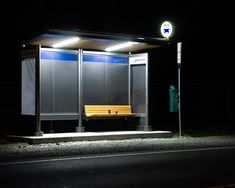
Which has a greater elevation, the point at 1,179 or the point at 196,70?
the point at 196,70

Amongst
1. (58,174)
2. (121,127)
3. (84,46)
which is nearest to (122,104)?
(121,127)

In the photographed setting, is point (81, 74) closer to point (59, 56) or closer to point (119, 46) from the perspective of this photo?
point (59, 56)

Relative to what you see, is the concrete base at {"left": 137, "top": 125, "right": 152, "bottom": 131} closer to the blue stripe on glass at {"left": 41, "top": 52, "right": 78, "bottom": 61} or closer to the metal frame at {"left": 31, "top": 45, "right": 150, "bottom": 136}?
the metal frame at {"left": 31, "top": 45, "right": 150, "bottom": 136}

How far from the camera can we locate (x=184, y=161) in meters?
12.0

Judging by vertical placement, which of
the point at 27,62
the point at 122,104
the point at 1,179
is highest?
the point at 27,62

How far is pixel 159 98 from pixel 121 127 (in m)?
5.49

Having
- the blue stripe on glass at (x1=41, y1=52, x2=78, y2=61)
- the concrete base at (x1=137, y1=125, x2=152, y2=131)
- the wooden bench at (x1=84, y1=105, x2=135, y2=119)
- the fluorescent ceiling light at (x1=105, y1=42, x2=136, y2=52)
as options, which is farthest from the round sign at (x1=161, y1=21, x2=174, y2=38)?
the blue stripe on glass at (x1=41, y1=52, x2=78, y2=61)

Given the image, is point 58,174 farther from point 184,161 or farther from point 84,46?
point 84,46

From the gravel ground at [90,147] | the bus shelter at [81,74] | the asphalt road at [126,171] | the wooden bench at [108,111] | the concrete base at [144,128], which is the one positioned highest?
the bus shelter at [81,74]

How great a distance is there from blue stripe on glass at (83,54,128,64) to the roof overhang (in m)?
0.31

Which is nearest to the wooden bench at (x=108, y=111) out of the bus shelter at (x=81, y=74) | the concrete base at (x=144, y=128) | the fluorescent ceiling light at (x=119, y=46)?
the bus shelter at (x=81, y=74)

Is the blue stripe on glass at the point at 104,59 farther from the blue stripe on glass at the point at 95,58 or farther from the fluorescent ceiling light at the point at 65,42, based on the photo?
the fluorescent ceiling light at the point at 65,42

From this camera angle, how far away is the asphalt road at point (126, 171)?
30.0 ft

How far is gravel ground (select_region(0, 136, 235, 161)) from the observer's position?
44.1 ft
